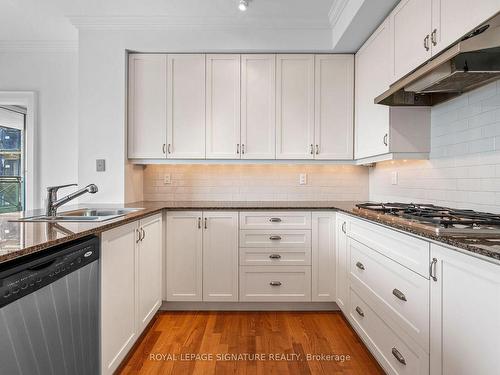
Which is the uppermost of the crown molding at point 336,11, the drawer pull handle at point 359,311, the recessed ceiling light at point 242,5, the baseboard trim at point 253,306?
the crown molding at point 336,11

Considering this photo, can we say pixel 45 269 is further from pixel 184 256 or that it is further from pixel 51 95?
pixel 51 95

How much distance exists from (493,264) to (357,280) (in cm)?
132

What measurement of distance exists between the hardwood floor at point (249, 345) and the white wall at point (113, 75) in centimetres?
129

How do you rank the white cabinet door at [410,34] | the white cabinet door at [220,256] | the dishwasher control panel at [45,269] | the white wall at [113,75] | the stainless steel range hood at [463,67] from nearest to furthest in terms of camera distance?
the dishwasher control panel at [45,269] < the stainless steel range hood at [463,67] < the white cabinet door at [410,34] < the white cabinet door at [220,256] < the white wall at [113,75]

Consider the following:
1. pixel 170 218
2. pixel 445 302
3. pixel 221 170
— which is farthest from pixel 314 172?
pixel 445 302

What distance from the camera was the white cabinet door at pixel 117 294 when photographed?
164 cm

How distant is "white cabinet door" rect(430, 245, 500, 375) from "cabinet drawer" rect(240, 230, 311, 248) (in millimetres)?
1500

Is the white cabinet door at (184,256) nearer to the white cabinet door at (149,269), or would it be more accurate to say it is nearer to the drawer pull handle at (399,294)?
the white cabinet door at (149,269)

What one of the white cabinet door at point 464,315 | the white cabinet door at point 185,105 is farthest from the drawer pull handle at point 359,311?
the white cabinet door at point 185,105

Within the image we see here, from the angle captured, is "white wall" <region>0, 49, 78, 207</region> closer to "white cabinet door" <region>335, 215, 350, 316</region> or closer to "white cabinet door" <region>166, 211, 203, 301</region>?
"white cabinet door" <region>166, 211, 203, 301</region>

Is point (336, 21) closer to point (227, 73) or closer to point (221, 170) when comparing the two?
point (227, 73)

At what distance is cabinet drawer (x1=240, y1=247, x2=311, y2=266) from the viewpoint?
278 cm

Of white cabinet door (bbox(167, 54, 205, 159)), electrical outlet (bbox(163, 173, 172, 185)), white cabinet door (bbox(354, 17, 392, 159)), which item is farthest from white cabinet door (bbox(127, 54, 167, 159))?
white cabinet door (bbox(354, 17, 392, 159))

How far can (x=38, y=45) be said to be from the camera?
3.31m
